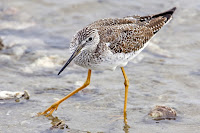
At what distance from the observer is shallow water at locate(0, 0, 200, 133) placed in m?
6.69

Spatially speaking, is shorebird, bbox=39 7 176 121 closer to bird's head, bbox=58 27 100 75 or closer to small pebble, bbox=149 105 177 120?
bird's head, bbox=58 27 100 75

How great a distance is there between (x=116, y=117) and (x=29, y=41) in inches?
173

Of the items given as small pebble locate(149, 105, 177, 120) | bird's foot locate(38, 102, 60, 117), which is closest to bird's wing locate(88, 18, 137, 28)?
bird's foot locate(38, 102, 60, 117)

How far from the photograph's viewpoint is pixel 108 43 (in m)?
6.86

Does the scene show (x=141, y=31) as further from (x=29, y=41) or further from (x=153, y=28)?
(x=29, y=41)

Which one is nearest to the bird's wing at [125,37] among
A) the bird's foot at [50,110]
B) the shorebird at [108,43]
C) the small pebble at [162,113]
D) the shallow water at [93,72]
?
the shorebird at [108,43]

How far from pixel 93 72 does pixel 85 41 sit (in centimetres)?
222

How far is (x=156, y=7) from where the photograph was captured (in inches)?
468

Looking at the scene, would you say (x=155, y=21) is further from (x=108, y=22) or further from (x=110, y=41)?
(x=110, y=41)

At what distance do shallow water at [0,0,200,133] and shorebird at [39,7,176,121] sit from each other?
40 cm

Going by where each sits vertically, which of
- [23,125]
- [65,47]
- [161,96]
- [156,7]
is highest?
[156,7]

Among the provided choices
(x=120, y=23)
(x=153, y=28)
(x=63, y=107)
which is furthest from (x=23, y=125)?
(x=153, y=28)

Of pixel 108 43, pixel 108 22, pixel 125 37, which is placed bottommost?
pixel 108 43

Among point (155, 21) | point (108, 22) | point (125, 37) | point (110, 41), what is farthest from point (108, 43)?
point (155, 21)
